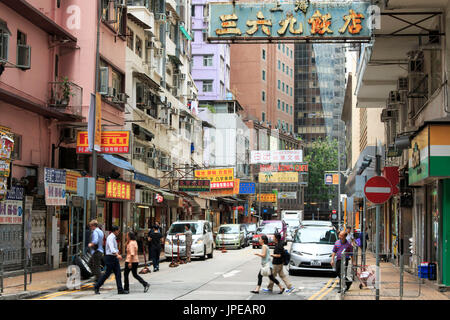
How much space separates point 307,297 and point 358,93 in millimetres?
15002

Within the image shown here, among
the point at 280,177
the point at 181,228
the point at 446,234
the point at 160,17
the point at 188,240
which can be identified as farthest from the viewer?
the point at 280,177

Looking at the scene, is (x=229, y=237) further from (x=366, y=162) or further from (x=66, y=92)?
(x=66, y=92)

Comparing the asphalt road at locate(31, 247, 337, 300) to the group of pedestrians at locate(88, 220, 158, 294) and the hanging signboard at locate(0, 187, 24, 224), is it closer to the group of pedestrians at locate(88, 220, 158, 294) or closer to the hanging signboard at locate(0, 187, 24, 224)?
the group of pedestrians at locate(88, 220, 158, 294)

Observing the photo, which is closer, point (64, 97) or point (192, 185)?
point (64, 97)

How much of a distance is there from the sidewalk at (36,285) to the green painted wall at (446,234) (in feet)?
33.4

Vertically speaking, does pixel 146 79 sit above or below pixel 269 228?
above

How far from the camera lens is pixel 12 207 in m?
22.8

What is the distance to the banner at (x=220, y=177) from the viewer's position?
5356 cm

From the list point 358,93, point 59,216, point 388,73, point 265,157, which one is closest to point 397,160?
point 358,93

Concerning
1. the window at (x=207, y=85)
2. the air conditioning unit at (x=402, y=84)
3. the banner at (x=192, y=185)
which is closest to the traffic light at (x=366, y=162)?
the air conditioning unit at (x=402, y=84)

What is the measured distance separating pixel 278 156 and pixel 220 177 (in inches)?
581

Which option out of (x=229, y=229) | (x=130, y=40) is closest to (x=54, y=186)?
(x=130, y=40)

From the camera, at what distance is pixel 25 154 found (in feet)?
79.6

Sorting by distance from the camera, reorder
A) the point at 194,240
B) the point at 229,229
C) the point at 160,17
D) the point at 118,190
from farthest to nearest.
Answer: the point at 229,229 < the point at 160,17 < the point at 194,240 < the point at 118,190
